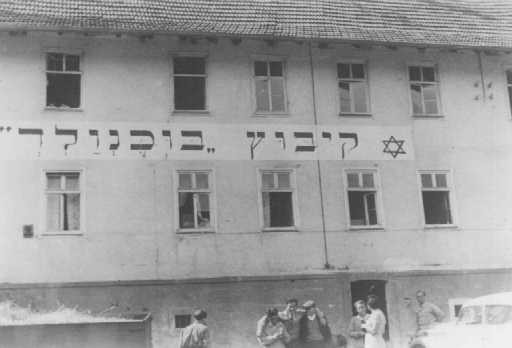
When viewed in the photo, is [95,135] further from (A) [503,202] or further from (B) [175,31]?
(A) [503,202]

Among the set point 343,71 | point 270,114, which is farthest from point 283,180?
point 343,71

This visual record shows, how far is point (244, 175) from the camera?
14.7m

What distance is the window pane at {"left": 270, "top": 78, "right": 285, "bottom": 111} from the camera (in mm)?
15281

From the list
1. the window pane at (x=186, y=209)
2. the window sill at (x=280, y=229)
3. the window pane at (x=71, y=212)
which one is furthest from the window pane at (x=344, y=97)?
the window pane at (x=71, y=212)

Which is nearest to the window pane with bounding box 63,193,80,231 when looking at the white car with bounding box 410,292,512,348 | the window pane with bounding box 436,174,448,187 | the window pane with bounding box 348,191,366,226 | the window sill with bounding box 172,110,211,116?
the window sill with bounding box 172,110,211,116

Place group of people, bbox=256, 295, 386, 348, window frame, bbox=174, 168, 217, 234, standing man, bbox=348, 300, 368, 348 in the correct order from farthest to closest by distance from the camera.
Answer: window frame, bbox=174, 168, 217, 234
standing man, bbox=348, 300, 368, 348
group of people, bbox=256, 295, 386, 348

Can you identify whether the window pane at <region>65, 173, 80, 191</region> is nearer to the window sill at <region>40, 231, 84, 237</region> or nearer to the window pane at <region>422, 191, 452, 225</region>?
the window sill at <region>40, 231, 84, 237</region>

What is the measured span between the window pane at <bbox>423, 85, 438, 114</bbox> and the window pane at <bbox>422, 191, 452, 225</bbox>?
2185 millimetres

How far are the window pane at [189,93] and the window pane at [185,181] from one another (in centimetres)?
166

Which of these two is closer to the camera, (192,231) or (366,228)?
(192,231)

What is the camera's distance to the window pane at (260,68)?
1540 centimetres

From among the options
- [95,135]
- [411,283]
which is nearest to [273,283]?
[411,283]

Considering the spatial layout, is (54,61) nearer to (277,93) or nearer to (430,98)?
(277,93)

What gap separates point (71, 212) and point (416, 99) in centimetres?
906
